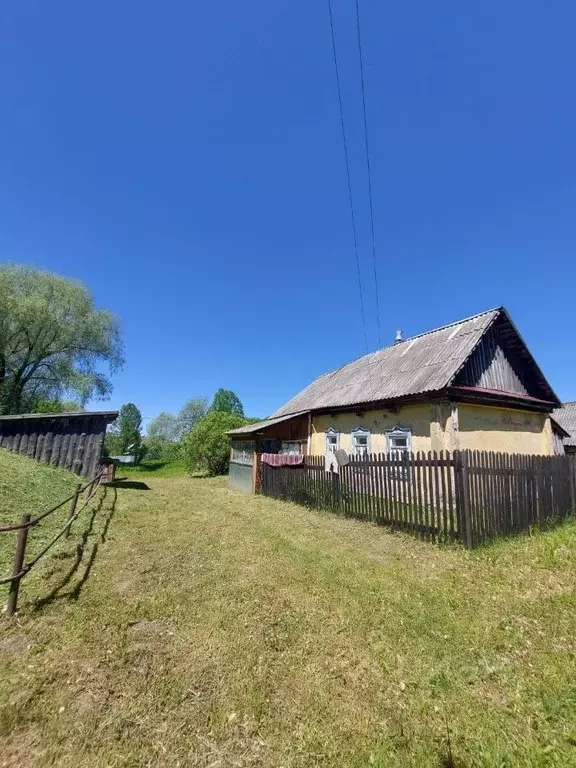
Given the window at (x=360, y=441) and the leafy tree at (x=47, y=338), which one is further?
the leafy tree at (x=47, y=338)

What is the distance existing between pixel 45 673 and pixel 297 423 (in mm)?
14578

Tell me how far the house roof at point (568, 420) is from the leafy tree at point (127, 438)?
46.9 meters

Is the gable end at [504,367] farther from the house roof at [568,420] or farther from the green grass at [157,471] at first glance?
the green grass at [157,471]

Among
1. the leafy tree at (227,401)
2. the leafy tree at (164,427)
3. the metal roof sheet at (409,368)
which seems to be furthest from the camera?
the leafy tree at (164,427)

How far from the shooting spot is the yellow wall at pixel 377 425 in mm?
11273

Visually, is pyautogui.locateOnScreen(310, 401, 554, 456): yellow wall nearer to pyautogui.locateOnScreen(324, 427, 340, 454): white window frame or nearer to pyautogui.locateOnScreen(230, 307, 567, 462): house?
pyautogui.locateOnScreen(230, 307, 567, 462): house

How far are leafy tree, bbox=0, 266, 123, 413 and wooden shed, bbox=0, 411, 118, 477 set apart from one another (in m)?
13.7

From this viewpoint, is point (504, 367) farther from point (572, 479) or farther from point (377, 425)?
point (377, 425)

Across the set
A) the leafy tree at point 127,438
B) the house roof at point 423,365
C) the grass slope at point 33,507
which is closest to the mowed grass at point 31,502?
the grass slope at point 33,507

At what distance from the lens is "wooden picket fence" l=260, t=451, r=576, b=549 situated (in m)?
6.98

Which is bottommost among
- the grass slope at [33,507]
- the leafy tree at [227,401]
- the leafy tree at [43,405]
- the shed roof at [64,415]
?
the grass slope at [33,507]

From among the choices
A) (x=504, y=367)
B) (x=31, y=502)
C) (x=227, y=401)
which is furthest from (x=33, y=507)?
(x=227, y=401)

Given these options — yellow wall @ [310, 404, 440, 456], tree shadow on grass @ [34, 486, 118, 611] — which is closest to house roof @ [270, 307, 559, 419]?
yellow wall @ [310, 404, 440, 456]

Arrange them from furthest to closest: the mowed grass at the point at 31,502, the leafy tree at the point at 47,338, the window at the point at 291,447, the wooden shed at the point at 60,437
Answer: the leafy tree at the point at 47,338, the window at the point at 291,447, the wooden shed at the point at 60,437, the mowed grass at the point at 31,502
